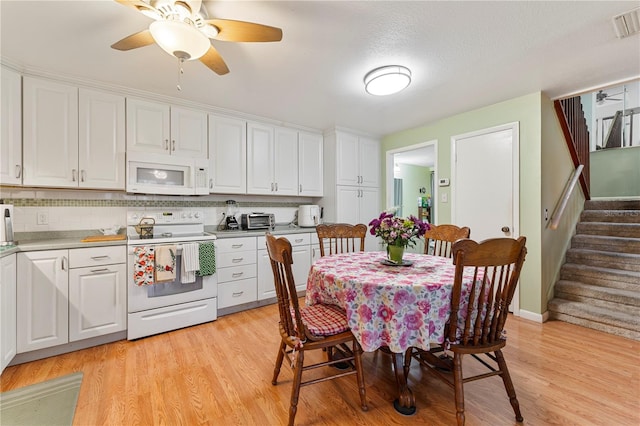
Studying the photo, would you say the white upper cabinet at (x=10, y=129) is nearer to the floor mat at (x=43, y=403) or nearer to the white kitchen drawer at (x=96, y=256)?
the white kitchen drawer at (x=96, y=256)

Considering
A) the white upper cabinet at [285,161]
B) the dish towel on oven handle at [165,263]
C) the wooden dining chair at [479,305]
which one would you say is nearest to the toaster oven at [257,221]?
the white upper cabinet at [285,161]

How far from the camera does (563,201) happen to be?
302cm

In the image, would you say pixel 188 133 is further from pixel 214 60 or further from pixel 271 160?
pixel 214 60

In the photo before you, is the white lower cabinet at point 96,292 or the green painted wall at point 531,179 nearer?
the white lower cabinet at point 96,292

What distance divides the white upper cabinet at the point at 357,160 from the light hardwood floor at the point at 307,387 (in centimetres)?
248

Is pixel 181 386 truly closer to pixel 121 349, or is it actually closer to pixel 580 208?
pixel 121 349

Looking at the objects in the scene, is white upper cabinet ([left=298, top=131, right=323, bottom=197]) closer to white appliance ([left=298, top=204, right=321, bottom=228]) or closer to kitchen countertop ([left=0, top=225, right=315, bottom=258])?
white appliance ([left=298, top=204, right=321, bottom=228])

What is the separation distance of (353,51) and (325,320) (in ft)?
6.30

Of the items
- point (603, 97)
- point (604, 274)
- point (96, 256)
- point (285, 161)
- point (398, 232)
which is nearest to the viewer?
point (398, 232)

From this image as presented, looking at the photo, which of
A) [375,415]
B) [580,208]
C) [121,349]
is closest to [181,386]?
[121,349]

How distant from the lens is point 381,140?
4.52 metres

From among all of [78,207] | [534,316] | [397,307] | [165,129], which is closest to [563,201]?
[534,316]

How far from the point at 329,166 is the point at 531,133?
7.88 feet

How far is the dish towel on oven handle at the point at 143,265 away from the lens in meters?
2.41
